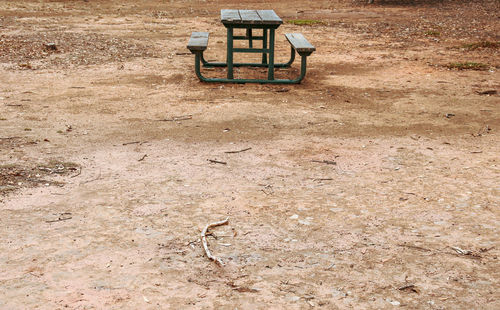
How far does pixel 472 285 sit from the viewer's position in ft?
9.80

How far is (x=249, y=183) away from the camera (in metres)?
4.34

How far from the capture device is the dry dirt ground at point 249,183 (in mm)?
2992

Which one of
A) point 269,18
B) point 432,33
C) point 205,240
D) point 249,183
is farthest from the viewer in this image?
point 432,33

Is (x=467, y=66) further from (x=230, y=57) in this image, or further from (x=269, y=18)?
(x=230, y=57)

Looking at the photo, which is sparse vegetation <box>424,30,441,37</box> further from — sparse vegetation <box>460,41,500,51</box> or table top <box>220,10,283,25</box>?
table top <box>220,10,283,25</box>

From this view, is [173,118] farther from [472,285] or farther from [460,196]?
[472,285]

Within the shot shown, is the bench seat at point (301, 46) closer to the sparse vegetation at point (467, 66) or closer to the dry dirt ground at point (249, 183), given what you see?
the dry dirt ground at point (249, 183)

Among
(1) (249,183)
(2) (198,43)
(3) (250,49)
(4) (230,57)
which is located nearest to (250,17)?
(3) (250,49)

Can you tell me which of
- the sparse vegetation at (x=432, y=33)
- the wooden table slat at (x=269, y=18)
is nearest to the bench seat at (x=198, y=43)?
the wooden table slat at (x=269, y=18)

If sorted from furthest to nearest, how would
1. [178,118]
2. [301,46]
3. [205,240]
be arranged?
[301,46] → [178,118] → [205,240]

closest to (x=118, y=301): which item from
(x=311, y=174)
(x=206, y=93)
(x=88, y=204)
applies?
(x=88, y=204)

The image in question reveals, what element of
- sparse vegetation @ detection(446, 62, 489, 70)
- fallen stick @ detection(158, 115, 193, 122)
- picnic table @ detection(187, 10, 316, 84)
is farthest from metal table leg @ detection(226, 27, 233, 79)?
sparse vegetation @ detection(446, 62, 489, 70)

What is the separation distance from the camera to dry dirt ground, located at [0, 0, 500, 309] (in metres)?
2.99

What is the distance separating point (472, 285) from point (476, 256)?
0.34 metres
